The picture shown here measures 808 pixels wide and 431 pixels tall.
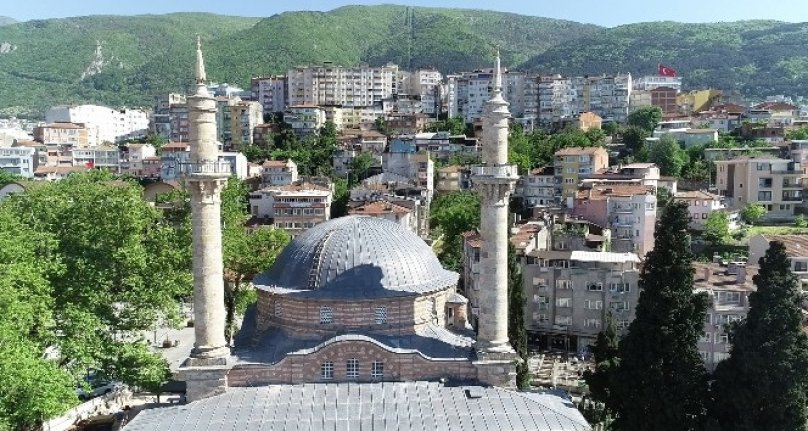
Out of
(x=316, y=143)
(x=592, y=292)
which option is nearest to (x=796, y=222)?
(x=592, y=292)

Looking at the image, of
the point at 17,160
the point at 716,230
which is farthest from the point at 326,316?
the point at 17,160

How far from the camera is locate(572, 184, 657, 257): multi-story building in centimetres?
4941

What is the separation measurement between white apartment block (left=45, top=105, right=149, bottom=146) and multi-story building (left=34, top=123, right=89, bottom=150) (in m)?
3.18

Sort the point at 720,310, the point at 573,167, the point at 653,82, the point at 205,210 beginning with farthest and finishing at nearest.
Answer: the point at 653,82 < the point at 573,167 < the point at 720,310 < the point at 205,210

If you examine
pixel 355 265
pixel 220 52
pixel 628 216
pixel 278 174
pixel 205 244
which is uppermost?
pixel 220 52

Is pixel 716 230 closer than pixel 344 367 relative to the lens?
No

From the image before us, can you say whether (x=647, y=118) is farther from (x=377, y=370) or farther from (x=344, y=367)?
(x=344, y=367)

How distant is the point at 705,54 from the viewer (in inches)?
6029

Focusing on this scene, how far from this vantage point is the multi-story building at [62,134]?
103312 millimetres

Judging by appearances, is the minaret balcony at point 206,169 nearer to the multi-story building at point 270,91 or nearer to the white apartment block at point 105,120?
the white apartment block at point 105,120

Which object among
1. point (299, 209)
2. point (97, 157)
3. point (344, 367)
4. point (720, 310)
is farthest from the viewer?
point (97, 157)

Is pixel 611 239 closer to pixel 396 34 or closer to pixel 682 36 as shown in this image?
pixel 682 36

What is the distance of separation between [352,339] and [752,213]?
152 feet

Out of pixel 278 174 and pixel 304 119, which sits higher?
pixel 304 119
